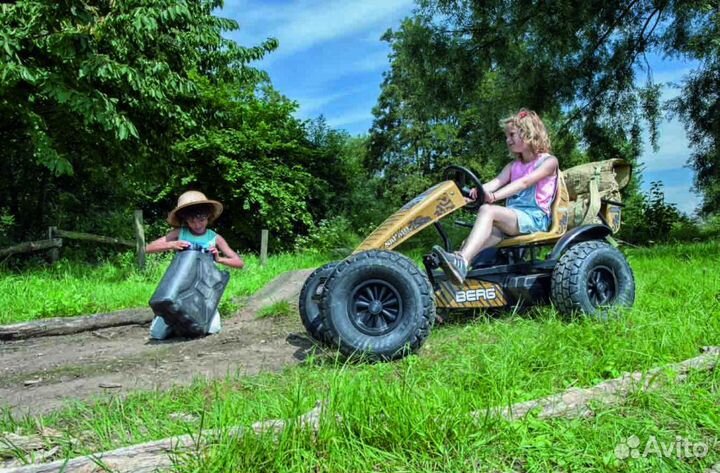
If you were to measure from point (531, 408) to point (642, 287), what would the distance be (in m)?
3.47

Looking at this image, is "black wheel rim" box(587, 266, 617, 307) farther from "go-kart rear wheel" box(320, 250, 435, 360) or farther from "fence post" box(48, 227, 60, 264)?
"fence post" box(48, 227, 60, 264)

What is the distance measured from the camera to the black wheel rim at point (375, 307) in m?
3.23

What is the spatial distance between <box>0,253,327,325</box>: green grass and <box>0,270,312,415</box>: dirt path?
88 centimetres

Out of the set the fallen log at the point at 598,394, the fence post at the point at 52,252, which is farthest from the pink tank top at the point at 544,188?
the fence post at the point at 52,252

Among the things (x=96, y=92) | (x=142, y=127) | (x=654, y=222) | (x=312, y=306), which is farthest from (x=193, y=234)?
(x=654, y=222)

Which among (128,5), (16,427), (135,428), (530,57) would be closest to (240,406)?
(135,428)

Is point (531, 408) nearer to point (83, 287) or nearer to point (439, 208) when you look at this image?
point (439, 208)

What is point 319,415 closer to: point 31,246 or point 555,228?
point 555,228

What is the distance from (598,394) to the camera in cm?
232

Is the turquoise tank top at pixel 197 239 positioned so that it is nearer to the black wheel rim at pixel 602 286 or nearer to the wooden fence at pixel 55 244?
the black wheel rim at pixel 602 286

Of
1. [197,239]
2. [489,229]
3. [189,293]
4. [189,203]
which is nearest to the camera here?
[489,229]

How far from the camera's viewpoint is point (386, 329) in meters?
3.23

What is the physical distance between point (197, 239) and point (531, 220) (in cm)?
272

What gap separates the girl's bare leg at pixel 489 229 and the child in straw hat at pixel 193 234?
2035mm
